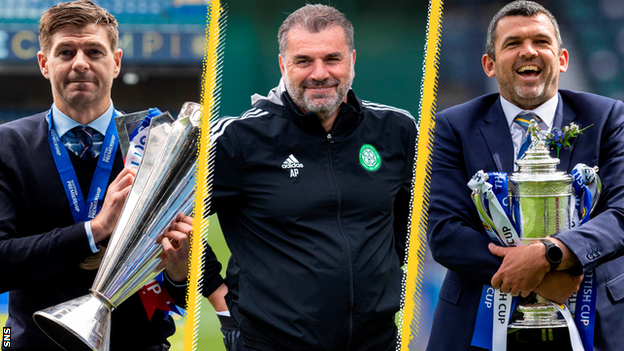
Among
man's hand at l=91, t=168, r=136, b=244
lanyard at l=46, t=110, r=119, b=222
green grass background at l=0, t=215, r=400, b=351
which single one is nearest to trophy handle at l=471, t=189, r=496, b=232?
man's hand at l=91, t=168, r=136, b=244

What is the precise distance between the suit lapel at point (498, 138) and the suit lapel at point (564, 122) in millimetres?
125

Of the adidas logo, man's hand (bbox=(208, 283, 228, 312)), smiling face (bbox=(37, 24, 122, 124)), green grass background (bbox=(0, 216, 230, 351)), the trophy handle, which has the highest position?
smiling face (bbox=(37, 24, 122, 124))

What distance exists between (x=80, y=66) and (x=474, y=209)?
1.17 metres

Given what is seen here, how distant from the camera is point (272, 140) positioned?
1.88 metres

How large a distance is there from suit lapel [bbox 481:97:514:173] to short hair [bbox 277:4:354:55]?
460mm

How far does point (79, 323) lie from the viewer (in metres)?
1.56

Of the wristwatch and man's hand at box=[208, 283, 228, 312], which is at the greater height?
the wristwatch

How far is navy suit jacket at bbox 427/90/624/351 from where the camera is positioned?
5.64ft

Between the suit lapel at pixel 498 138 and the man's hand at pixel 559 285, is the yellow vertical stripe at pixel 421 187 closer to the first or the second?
the suit lapel at pixel 498 138

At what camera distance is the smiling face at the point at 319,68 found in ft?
6.08

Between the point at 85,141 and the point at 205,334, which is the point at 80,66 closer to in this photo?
the point at 85,141

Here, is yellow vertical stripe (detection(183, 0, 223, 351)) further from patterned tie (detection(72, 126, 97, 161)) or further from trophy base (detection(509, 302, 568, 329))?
trophy base (detection(509, 302, 568, 329))

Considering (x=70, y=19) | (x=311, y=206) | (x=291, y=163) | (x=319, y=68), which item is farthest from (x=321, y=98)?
(x=70, y=19)

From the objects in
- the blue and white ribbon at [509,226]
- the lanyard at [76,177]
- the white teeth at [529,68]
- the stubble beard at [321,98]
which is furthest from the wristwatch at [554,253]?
the lanyard at [76,177]
